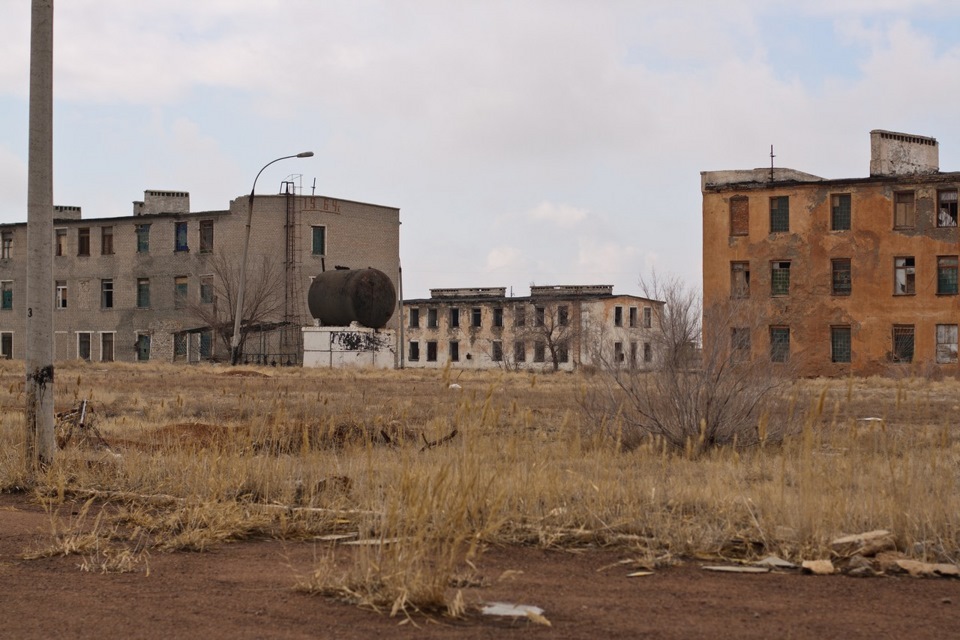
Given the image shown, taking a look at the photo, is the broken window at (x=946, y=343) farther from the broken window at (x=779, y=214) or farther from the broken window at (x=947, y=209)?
the broken window at (x=779, y=214)

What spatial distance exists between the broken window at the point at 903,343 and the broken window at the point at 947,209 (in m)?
4.43

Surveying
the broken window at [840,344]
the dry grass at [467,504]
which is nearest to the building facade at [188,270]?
the broken window at [840,344]

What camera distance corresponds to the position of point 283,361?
56.5m

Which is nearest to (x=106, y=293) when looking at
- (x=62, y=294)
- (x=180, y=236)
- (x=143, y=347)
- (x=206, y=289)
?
(x=62, y=294)

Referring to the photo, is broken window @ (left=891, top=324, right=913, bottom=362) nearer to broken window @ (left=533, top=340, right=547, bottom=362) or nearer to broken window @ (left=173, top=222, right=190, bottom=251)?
broken window @ (left=533, top=340, right=547, bottom=362)

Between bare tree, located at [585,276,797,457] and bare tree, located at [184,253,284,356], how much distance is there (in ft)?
151

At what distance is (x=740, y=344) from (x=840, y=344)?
35.8m

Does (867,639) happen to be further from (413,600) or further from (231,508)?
(231,508)

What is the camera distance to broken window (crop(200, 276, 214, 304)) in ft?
196

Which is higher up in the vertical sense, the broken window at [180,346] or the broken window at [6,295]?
the broken window at [6,295]

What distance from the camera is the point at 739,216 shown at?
157ft

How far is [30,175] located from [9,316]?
6125 cm

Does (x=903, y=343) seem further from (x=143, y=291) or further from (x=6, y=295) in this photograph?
(x=6, y=295)

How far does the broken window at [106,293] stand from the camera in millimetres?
62938
